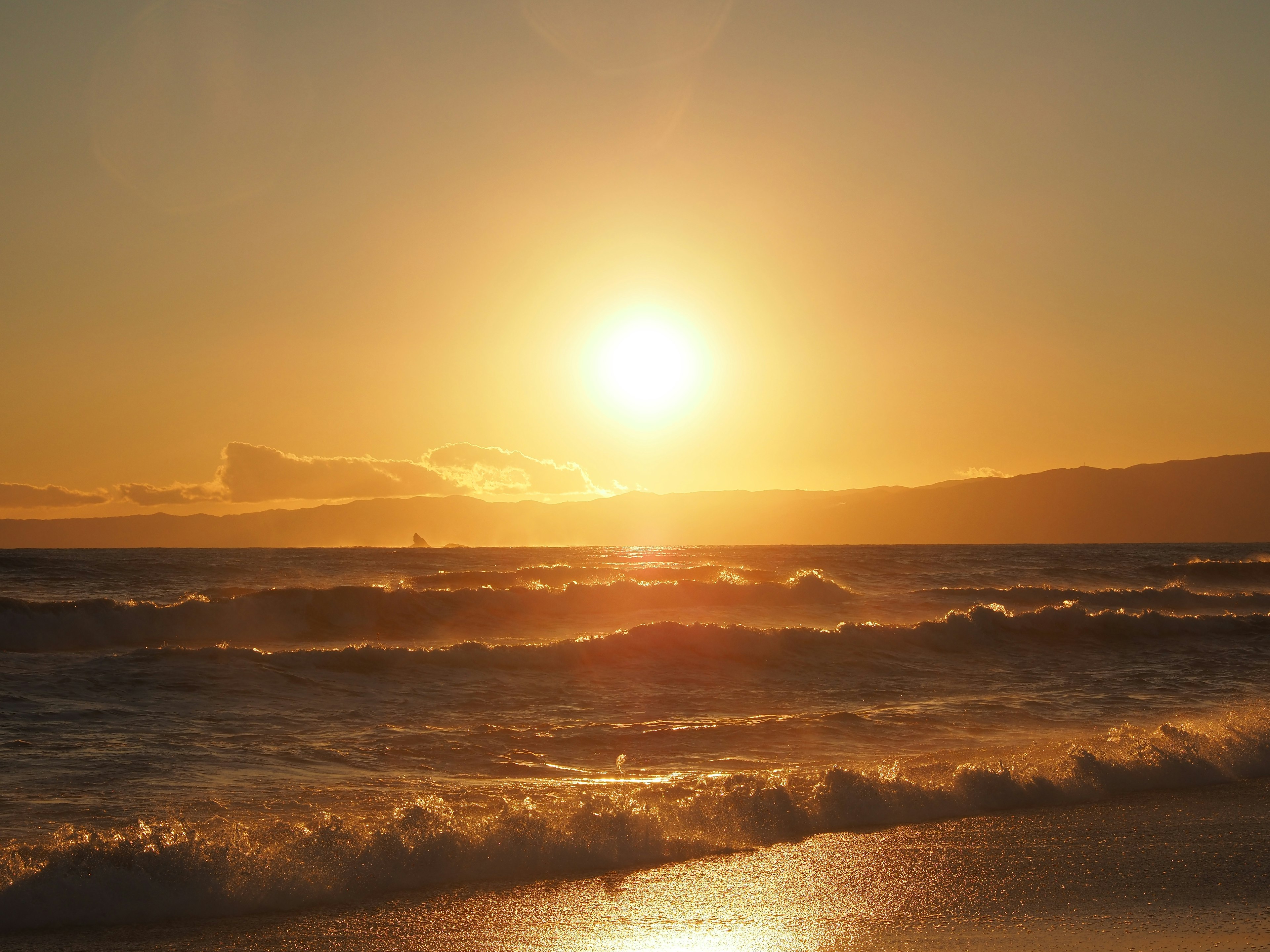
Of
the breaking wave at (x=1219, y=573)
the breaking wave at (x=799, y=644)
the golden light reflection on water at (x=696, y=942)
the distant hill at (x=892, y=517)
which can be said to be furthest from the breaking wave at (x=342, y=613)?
the distant hill at (x=892, y=517)

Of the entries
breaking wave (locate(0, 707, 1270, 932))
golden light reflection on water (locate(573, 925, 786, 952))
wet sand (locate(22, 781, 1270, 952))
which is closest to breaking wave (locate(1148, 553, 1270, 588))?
breaking wave (locate(0, 707, 1270, 932))

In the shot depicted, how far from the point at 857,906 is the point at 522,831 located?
2467mm

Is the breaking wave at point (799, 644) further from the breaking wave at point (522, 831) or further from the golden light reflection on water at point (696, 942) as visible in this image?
the golden light reflection on water at point (696, 942)

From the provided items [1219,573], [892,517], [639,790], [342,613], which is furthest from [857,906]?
[892,517]

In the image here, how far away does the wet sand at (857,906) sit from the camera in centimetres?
515

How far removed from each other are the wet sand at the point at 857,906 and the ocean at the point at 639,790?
0.09 ft

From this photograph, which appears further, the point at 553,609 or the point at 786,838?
the point at 553,609

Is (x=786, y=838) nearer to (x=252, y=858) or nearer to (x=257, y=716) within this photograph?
(x=252, y=858)

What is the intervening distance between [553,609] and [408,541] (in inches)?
5963

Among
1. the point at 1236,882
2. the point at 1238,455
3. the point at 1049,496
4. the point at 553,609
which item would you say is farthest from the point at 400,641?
the point at 1238,455

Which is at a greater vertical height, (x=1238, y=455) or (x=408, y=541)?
(x=1238, y=455)

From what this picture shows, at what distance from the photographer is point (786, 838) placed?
709 cm

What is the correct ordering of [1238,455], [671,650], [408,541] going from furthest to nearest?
[408,541] → [1238,455] → [671,650]

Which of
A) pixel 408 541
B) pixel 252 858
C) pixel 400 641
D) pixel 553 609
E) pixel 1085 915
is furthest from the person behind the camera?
pixel 408 541
